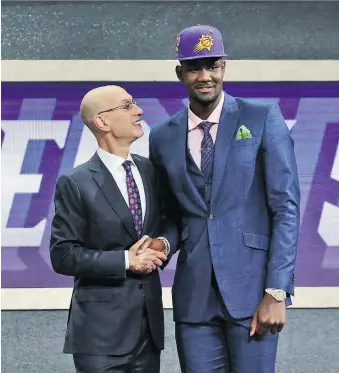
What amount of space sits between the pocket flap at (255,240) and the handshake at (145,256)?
0.84 ft

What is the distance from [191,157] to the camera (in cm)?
274

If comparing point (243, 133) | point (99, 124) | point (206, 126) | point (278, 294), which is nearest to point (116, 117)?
point (99, 124)

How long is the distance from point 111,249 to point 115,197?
161mm

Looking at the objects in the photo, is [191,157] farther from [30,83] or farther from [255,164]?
[30,83]

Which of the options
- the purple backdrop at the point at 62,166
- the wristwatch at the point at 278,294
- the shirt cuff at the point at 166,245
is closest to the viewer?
the wristwatch at the point at 278,294

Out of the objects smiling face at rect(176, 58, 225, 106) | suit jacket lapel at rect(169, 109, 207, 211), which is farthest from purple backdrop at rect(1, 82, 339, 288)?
smiling face at rect(176, 58, 225, 106)

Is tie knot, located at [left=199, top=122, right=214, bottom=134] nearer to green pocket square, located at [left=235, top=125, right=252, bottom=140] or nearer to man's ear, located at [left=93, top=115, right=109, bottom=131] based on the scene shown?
green pocket square, located at [left=235, top=125, right=252, bottom=140]

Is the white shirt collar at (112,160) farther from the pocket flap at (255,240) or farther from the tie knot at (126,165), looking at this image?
the pocket flap at (255,240)

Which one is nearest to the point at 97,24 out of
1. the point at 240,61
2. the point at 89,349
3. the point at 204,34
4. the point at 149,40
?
the point at 149,40

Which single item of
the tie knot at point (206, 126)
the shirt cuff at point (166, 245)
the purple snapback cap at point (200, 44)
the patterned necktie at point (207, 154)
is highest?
the purple snapback cap at point (200, 44)

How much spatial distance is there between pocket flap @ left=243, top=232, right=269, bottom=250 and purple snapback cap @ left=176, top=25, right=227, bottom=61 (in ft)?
1.80

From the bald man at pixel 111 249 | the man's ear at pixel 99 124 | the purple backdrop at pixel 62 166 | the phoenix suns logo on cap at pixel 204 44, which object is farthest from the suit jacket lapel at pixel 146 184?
the purple backdrop at pixel 62 166

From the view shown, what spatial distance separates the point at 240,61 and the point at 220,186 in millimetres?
1821

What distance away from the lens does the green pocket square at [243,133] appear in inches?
106
